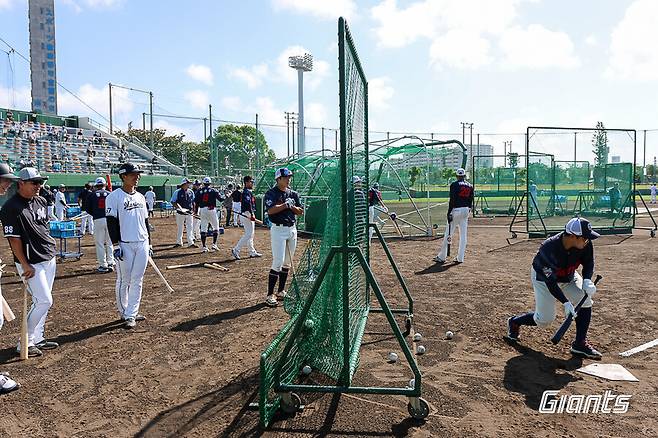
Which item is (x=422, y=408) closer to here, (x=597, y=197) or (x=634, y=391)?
(x=634, y=391)

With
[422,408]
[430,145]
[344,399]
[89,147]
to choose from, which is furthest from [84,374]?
[89,147]

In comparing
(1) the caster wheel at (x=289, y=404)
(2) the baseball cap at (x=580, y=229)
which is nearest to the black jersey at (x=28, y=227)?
(1) the caster wheel at (x=289, y=404)

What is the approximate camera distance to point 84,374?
5293 mm

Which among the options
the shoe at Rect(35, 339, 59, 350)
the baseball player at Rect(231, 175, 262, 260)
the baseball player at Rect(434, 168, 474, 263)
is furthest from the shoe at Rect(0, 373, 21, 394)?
the baseball player at Rect(434, 168, 474, 263)

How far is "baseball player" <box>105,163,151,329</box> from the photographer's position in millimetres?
6613

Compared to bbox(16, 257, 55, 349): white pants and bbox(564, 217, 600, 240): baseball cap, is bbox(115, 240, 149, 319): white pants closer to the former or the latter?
bbox(16, 257, 55, 349): white pants

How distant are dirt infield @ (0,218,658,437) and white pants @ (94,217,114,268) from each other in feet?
5.15

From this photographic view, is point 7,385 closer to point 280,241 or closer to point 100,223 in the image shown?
point 280,241

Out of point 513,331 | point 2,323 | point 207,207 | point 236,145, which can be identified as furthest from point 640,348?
point 236,145

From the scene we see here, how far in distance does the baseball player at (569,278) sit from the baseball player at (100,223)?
8391mm

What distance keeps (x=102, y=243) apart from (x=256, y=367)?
24.2ft

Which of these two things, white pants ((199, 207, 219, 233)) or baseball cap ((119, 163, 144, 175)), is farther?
white pants ((199, 207, 219, 233))

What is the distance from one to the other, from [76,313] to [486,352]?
588cm

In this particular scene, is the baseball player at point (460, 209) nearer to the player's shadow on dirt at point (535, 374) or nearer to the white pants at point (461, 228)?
the white pants at point (461, 228)
